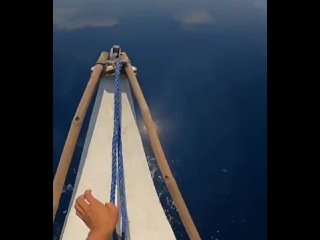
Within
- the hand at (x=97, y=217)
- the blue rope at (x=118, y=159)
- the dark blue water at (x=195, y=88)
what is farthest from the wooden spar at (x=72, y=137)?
the dark blue water at (x=195, y=88)

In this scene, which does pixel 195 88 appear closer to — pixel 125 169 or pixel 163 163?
pixel 125 169

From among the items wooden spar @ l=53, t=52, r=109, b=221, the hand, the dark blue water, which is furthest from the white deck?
the hand

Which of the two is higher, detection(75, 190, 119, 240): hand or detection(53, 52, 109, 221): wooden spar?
detection(53, 52, 109, 221): wooden spar

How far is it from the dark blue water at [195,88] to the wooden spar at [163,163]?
68 centimetres

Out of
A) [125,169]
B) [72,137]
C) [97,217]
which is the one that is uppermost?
[72,137]

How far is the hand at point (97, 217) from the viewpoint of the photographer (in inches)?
41.4

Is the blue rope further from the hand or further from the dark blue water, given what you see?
the dark blue water

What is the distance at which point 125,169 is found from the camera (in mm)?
1909

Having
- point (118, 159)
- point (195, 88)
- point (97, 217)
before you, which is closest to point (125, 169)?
point (118, 159)

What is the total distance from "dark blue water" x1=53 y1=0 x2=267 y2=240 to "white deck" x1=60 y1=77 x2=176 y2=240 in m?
0.42

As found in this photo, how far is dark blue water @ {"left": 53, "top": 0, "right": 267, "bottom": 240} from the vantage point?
10.3 ft

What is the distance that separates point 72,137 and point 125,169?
1.09 feet
